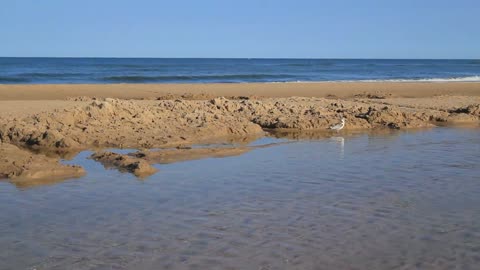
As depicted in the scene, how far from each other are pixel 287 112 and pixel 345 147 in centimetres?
331

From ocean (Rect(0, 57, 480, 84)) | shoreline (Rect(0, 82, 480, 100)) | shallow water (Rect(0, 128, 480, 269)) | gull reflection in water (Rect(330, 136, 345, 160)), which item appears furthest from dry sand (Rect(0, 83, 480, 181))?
ocean (Rect(0, 57, 480, 84))

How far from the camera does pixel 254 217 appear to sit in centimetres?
566

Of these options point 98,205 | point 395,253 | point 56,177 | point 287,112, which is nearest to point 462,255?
point 395,253

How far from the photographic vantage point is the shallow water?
460 centimetres

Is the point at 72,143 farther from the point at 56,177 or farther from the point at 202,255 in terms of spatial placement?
the point at 202,255

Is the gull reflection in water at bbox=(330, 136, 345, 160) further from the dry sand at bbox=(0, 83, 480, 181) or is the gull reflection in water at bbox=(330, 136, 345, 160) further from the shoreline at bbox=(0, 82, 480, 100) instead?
the shoreline at bbox=(0, 82, 480, 100)

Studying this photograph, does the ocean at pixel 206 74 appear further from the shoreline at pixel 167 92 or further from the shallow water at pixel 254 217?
the shallow water at pixel 254 217

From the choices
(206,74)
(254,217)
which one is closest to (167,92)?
(254,217)

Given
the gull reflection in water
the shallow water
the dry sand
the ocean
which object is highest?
the ocean

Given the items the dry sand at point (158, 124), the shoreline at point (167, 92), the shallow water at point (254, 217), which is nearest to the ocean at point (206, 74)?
the shoreline at point (167, 92)

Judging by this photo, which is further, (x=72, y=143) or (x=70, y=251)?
(x=72, y=143)

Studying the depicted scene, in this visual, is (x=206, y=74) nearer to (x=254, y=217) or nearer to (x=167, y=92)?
(x=167, y=92)

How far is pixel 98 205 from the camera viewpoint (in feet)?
19.8

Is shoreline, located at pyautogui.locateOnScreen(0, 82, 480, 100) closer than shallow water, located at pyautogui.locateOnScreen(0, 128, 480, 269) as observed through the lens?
No
